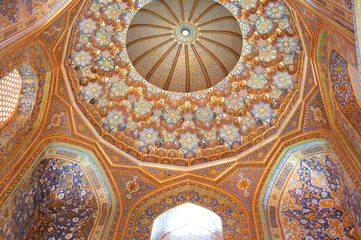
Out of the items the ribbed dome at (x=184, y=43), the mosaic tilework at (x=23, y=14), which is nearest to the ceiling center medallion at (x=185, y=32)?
the ribbed dome at (x=184, y=43)

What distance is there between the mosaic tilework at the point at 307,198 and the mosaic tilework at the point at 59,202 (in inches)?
165

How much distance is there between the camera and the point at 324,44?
6828 mm

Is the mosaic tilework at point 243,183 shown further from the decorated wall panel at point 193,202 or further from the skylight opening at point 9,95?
the skylight opening at point 9,95

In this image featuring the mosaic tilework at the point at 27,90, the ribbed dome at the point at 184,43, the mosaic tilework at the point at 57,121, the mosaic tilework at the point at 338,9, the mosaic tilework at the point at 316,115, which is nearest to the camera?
the mosaic tilework at the point at 338,9

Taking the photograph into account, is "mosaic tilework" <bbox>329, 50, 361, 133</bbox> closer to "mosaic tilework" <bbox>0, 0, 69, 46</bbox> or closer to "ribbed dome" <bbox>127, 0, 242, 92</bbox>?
"ribbed dome" <bbox>127, 0, 242, 92</bbox>

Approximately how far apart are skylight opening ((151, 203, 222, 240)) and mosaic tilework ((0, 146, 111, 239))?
1450 mm

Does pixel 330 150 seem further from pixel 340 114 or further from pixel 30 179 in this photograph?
pixel 30 179

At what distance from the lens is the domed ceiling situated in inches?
348

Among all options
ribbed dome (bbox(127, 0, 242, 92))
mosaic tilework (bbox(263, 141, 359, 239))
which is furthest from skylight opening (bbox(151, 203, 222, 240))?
ribbed dome (bbox(127, 0, 242, 92))

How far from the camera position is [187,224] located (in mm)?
8516

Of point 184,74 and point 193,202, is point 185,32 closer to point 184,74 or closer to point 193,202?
point 184,74

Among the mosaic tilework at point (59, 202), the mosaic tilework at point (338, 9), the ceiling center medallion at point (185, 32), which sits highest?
the ceiling center medallion at point (185, 32)

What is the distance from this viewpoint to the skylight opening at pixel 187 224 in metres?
8.05

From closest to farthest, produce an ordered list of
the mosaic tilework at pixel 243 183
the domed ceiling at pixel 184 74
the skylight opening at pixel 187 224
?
the skylight opening at pixel 187 224 → the mosaic tilework at pixel 243 183 → the domed ceiling at pixel 184 74
